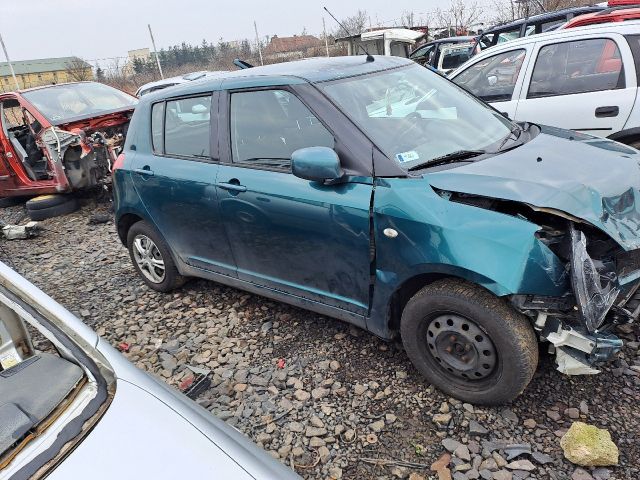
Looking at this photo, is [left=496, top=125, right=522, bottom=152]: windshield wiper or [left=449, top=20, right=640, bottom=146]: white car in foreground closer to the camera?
[left=496, top=125, right=522, bottom=152]: windshield wiper

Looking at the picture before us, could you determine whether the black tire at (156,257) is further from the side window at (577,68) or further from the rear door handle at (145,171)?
the side window at (577,68)

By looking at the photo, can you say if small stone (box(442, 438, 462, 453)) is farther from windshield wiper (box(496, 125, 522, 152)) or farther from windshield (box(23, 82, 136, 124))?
windshield (box(23, 82, 136, 124))

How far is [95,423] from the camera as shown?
151cm

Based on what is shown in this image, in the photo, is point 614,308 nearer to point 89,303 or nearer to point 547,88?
point 547,88

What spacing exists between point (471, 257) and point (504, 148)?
96cm

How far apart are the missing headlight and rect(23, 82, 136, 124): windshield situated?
23.3ft

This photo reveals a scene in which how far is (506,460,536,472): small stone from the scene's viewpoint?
2.24m

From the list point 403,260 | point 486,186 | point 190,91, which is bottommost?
point 403,260

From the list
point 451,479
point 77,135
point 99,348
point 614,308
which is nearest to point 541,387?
point 614,308

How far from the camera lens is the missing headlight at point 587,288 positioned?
7.00ft

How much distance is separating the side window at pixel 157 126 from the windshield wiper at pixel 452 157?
220cm

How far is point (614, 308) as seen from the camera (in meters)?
2.31

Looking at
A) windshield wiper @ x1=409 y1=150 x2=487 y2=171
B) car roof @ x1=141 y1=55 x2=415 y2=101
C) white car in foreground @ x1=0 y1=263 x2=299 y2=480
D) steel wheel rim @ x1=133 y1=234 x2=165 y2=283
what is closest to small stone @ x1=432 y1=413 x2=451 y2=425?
white car in foreground @ x1=0 y1=263 x2=299 y2=480

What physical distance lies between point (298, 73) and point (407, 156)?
96cm
